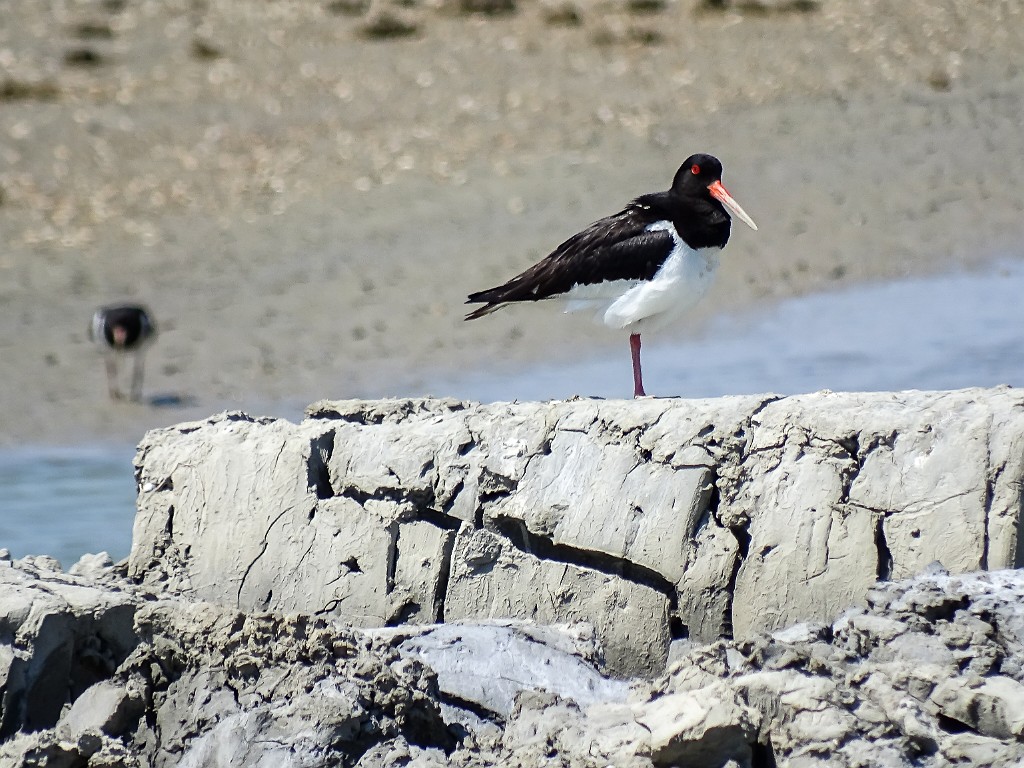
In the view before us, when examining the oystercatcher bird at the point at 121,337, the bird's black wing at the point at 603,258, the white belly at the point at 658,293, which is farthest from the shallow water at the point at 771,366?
the white belly at the point at 658,293

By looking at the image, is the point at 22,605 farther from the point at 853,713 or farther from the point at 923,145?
the point at 923,145

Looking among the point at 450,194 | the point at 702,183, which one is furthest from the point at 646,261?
the point at 450,194

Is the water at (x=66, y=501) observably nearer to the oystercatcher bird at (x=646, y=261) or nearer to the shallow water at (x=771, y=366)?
the shallow water at (x=771, y=366)

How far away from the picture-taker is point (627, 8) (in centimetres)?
1967

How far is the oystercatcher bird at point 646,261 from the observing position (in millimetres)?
7250

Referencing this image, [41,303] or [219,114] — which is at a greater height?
[219,114]

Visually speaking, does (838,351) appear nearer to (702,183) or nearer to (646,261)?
(702,183)

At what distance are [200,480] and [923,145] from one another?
11.4 m

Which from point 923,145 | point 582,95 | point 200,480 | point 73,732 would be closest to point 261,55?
point 582,95

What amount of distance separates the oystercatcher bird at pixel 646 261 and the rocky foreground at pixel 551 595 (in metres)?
1.40

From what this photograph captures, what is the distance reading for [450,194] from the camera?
51.1 ft

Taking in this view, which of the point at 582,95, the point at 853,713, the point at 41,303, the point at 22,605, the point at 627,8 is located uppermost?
the point at 627,8

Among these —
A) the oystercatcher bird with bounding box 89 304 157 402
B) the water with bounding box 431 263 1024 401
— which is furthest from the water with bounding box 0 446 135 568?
the water with bounding box 431 263 1024 401

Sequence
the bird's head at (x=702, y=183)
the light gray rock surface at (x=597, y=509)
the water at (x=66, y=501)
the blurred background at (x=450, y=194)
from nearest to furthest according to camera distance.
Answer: the light gray rock surface at (x=597, y=509), the bird's head at (x=702, y=183), the water at (x=66, y=501), the blurred background at (x=450, y=194)
